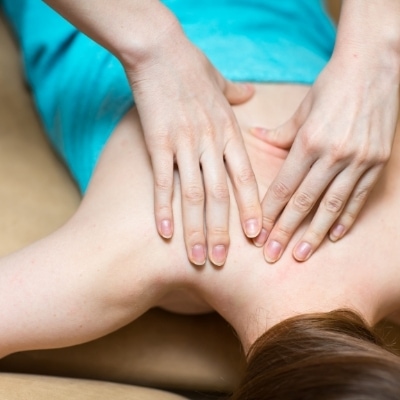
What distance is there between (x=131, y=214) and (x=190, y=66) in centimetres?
26

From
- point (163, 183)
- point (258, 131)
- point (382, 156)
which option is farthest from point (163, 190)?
point (382, 156)

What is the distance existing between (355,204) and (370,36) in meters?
0.27

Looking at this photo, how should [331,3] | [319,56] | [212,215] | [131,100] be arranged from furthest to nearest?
[331,3] < [319,56] < [131,100] < [212,215]

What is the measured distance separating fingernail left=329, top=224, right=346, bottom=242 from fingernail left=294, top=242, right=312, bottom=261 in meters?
0.05

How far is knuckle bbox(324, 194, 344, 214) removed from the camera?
3.72 ft

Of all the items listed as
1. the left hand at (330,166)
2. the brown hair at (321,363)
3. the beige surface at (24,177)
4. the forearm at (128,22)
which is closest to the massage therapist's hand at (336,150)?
the left hand at (330,166)

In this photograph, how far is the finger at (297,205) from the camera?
3.70 feet

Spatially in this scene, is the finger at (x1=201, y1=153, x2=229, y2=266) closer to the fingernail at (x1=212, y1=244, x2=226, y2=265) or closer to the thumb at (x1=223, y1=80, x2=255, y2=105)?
the fingernail at (x1=212, y1=244, x2=226, y2=265)

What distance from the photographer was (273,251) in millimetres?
1123

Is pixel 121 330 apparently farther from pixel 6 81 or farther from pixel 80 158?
pixel 6 81

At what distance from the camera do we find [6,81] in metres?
1.62

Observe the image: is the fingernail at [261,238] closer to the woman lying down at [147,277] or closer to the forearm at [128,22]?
the woman lying down at [147,277]

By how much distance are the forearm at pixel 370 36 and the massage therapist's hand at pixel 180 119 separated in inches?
8.4

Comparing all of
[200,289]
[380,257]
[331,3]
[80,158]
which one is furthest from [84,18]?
[331,3]
